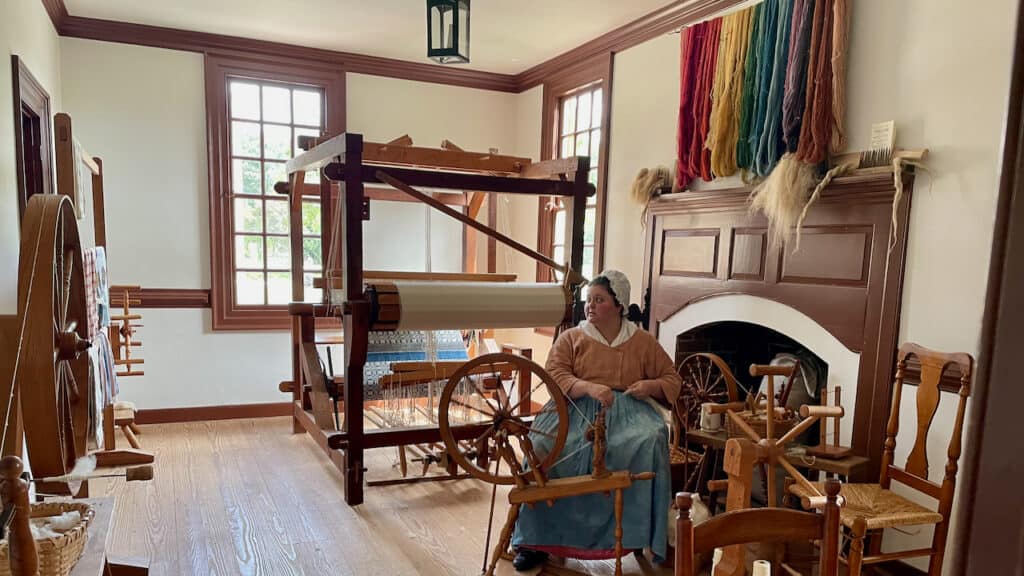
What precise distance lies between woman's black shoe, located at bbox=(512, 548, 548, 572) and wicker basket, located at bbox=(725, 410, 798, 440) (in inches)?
34.8

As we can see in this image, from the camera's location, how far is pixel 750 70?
2.62 meters

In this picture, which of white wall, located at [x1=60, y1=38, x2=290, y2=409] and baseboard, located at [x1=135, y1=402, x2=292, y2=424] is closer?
white wall, located at [x1=60, y1=38, x2=290, y2=409]

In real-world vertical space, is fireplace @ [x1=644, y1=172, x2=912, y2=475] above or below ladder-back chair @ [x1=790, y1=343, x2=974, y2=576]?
above

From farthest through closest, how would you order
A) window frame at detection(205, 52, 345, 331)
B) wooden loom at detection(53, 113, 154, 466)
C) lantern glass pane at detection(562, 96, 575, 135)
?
lantern glass pane at detection(562, 96, 575, 135)
window frame at detection(205, 52, 345, 331)
wooden loom at detection(53, 113, 154, 466)

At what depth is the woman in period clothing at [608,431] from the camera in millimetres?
2154

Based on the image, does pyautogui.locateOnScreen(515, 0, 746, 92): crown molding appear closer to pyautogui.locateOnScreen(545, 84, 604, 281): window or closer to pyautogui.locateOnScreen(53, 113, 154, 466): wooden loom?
pyautogui.locateOnScreen(545, 84, 604, 281): window

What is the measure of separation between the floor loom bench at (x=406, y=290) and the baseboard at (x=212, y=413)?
104 cm

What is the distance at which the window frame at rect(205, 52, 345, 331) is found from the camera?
3.81m

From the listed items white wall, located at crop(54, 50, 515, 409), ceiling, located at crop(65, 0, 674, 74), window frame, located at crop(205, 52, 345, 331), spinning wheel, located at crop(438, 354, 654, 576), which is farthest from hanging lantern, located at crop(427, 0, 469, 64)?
white wall, located at crop(54, 50, 515, 409)

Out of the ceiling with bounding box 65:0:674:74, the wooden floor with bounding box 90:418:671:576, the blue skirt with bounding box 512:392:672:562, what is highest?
the ceiling with bounding box 65:0:674:74

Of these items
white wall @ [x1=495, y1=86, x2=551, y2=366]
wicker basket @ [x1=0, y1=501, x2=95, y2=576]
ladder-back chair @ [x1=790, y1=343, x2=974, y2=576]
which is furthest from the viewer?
white wall @ [x1=495, y1=86, x2=551, y2=366]

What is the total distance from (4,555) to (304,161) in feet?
7.74

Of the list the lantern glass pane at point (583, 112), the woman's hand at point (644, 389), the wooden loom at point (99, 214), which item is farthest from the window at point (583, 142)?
the wooden loom at point (99, 214)

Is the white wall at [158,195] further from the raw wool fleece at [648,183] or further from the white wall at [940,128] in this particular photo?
the white wall at [940,128]
